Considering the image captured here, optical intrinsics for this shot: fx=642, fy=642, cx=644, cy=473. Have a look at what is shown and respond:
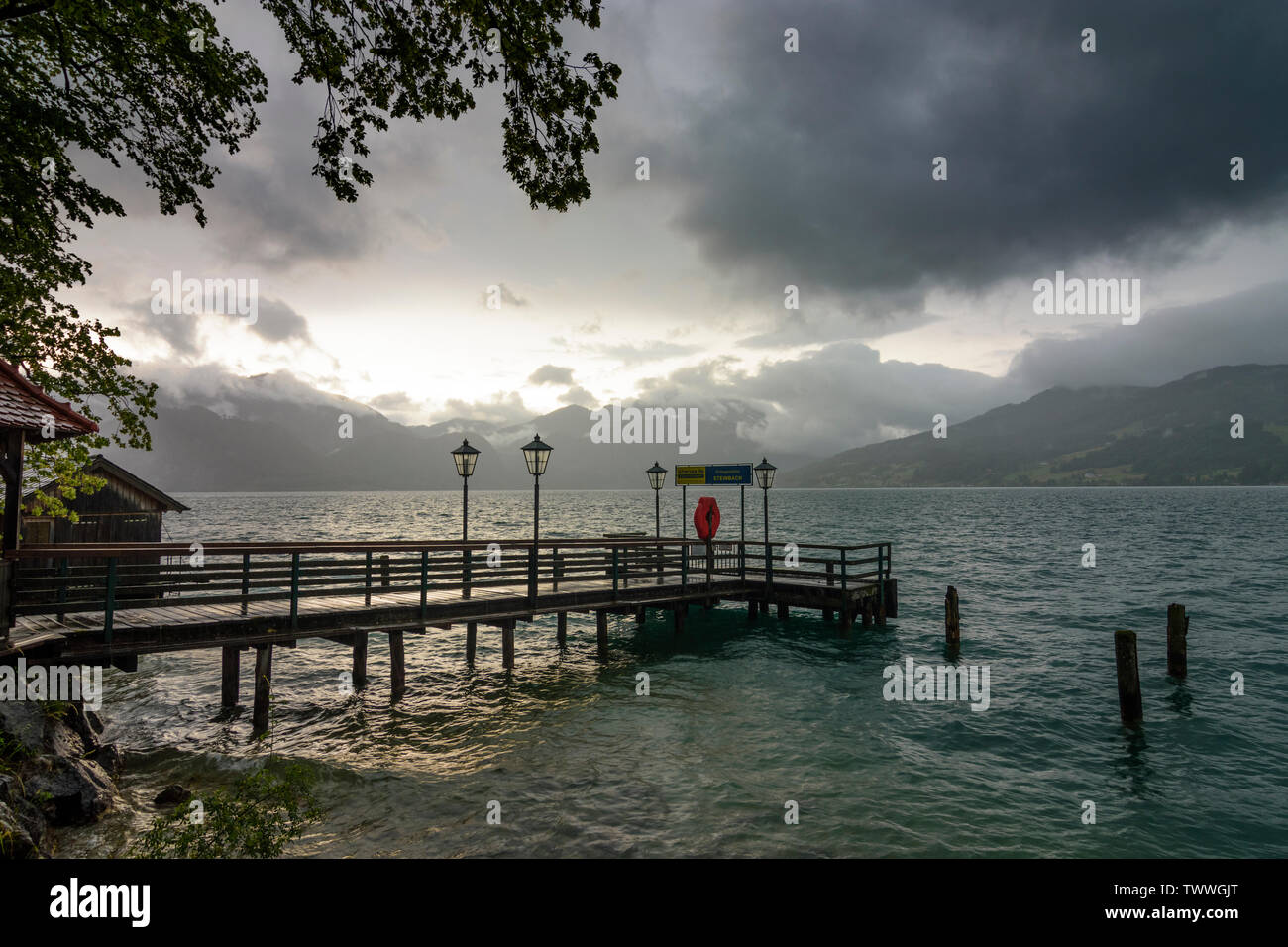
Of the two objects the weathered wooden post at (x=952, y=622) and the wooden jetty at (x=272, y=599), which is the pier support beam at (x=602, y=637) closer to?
the wooden jetty at (x=272, y=599)

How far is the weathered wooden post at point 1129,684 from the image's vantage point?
14.6 m

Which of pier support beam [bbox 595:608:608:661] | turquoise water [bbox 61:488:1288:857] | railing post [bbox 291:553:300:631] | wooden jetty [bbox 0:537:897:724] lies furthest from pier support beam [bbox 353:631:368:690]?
pier support beam [bbox 595:608:608:661]

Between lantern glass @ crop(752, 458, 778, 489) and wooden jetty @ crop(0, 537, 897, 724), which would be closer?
wooden jetty @ crop(0, 537, 897, 724)

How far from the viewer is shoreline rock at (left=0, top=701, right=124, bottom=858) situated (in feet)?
26.6

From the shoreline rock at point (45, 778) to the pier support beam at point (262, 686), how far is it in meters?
2.83

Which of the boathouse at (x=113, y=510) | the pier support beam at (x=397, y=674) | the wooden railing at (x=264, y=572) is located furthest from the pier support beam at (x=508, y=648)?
the boathouse at (x=113, y=510)

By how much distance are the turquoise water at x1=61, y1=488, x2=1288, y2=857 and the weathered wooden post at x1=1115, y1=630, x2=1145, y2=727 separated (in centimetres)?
32

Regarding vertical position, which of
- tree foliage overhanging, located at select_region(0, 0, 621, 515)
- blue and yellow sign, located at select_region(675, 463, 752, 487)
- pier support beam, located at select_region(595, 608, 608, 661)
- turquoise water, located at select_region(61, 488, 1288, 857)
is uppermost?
tree foliage overhanging, located at select_region(0, 0, 621, 515)

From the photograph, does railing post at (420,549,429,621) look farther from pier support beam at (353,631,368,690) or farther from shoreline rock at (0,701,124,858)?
shoreline rock at (0,701,124,858)

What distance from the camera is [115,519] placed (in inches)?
1183

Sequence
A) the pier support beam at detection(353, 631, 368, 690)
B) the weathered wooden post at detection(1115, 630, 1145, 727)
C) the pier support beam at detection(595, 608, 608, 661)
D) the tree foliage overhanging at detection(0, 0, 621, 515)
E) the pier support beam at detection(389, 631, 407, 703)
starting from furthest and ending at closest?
1. the pier support beam at detection(595, 608, 608, 661)
2. the pier support beam at detection(353, 631, 368, 690)
3. the pier support beam at detection(389, 631, 407, 703)
4. the weathered wooden post at detection(1115, 630, 1145, 727)
5. the tree foliage overhanging at detection(0, 0, 621, 515)

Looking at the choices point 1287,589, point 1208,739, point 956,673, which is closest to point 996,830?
point 1208,739
